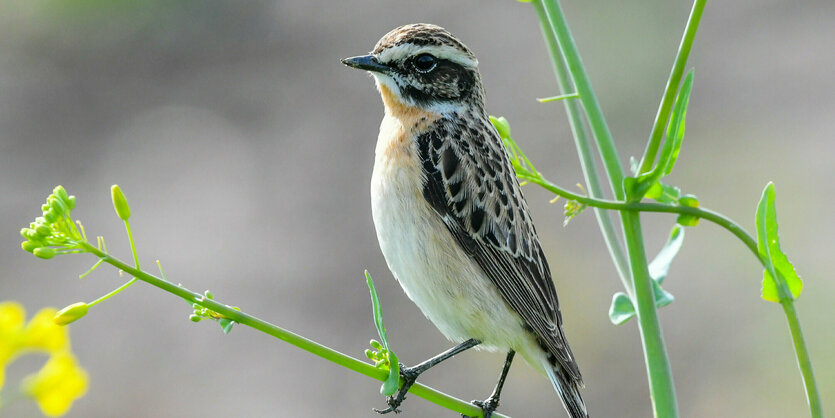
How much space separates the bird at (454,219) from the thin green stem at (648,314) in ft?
4.48

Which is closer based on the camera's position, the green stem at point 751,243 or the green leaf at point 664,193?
the green stem at point 751,243

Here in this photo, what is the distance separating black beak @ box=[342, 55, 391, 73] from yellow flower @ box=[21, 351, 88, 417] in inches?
117

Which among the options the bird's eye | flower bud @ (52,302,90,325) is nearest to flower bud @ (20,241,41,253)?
flower bud @ (52,302,90,325)

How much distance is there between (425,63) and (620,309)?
5.56ft

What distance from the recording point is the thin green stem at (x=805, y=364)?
2.62 metres

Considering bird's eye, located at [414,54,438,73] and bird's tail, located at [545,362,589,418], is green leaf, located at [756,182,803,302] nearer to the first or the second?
bird's tail, located at [545,362,589,418]

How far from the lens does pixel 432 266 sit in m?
4.19

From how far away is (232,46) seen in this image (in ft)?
42.0

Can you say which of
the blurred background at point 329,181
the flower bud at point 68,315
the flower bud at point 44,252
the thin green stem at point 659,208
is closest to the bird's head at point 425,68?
the thin green stem at point 659,208

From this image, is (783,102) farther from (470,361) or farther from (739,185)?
(470,361)

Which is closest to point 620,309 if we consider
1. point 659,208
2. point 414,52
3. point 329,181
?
point 659,208

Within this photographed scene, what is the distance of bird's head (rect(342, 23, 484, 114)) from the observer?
432cm

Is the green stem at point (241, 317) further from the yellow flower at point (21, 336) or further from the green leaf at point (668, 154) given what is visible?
the green leaf at point (668, 154)

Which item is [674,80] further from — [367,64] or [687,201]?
[367,64]
